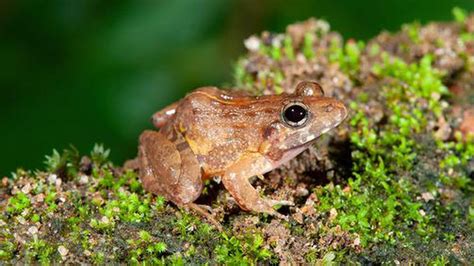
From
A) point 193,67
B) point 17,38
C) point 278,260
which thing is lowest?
point 278,260

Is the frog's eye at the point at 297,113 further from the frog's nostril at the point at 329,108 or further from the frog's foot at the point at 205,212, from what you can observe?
the frog's foot at the point at 205,212

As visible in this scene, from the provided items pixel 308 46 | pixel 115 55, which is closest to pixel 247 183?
pixel 308 46

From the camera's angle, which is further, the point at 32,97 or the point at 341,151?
the point at 32,97

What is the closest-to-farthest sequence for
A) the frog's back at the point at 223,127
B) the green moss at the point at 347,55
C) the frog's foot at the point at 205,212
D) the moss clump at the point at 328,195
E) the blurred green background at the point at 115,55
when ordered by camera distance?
the moss clump at the point at 328,195
the frog's foot at the point at 205,212
the frog's back at the point at 223,127
the green moss at the point at 347,55
the blurred green background at the point at 115,55

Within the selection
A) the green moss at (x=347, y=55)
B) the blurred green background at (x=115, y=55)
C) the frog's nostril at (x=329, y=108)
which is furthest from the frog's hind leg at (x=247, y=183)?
the blurred green background at (x=115, y=55)

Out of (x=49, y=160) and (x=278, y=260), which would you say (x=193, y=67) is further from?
(x=278, y=260)

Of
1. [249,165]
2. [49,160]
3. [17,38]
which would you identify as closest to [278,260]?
[249,165]

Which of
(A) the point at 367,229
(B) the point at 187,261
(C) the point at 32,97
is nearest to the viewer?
(B) the point at 187,261
